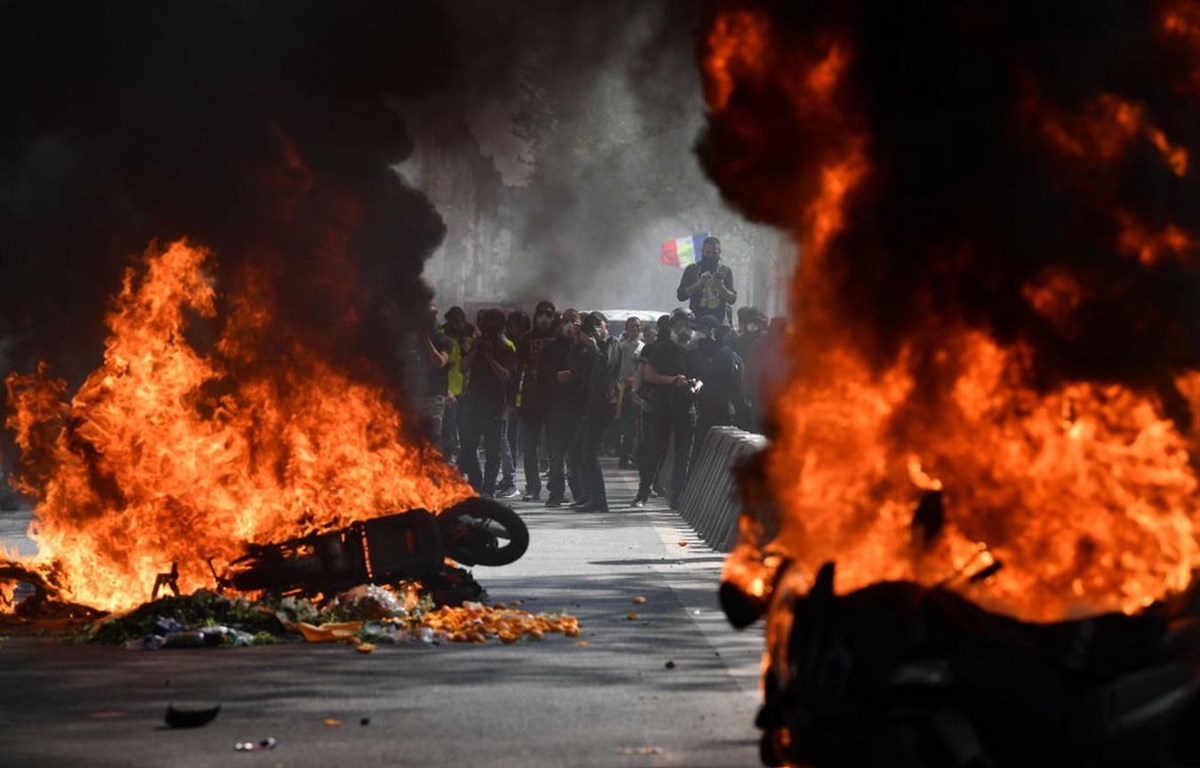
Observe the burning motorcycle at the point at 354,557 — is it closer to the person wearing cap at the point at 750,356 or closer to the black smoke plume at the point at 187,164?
the black smoke plume at the point at 187,164

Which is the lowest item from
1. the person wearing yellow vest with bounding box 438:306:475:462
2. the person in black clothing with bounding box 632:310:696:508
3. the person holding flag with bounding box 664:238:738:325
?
the person in black clothing with bounding box 632:310:696:508

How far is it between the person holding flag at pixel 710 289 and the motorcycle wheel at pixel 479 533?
12.4 metres

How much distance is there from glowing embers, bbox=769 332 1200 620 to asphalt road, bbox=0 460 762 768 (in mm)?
1189

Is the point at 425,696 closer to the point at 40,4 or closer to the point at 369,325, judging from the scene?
the point at 369,325

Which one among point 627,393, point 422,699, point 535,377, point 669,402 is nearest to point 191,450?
point 422,699

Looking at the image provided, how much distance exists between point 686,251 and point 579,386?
27.4 metres

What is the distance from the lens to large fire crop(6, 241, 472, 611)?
43.2ft

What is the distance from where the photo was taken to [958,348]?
7.87 m

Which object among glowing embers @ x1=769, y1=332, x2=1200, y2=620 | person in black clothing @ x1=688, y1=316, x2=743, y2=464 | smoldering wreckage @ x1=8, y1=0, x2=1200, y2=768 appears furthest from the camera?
person in black clothing @ x1=688, y1=316, x2=743, y2=464

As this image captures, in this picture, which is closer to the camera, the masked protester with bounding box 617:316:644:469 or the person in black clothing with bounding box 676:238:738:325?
the person in black clothing with bounding box 676:238:738:325

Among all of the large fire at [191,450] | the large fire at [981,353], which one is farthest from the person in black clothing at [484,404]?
the large fire at [981,353]

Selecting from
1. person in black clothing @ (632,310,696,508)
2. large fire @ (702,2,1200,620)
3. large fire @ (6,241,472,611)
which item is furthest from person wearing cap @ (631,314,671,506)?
large fire @ (702,2,1200,620)

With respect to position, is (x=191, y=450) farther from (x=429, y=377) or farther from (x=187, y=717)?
(x=429, y=377)

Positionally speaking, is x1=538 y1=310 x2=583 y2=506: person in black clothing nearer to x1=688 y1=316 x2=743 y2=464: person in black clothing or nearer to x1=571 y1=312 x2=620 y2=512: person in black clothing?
x1=571 y1=312 x2=620 y2=512: person in black clothing
